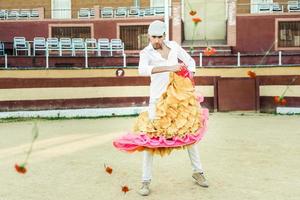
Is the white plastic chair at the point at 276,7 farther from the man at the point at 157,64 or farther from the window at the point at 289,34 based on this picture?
the man at the point at 157,64

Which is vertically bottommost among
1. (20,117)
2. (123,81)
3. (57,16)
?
(20,117)

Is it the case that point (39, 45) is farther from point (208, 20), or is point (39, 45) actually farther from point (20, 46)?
point (208, 20)

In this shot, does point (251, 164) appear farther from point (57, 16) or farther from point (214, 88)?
point (57, 16)

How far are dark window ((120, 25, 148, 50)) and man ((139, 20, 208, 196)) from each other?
15.9 meters

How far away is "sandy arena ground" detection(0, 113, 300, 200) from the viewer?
539cm

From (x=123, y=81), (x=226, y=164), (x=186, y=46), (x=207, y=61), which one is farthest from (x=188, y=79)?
(x=186, y=46)

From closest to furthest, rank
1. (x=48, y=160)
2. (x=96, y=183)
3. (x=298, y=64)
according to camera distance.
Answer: (x=96, y=183)
(x=48, y=160)
(x=298, y=64)

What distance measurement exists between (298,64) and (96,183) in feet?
38.3

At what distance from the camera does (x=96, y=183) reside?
5934mm

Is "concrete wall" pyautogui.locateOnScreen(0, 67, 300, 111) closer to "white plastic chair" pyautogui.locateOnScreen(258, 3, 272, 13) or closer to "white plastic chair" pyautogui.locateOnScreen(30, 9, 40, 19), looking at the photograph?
"white plastic chair" pyautogui.locateOnScreen(258, 3, 272, 13)

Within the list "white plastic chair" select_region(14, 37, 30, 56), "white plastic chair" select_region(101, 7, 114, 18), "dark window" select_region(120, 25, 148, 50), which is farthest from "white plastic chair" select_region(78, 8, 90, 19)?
"white plastic chair" select_region(14, 37, 30, 56)

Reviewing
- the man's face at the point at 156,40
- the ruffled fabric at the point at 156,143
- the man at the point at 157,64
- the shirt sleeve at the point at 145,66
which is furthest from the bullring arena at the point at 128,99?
the man's face at the point at 156,40

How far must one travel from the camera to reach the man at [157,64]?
16.7 ft

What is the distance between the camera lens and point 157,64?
5.25 m
